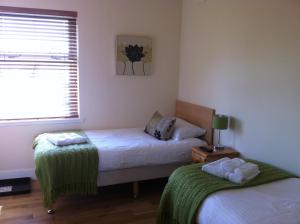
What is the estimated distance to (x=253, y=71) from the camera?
2861 mm

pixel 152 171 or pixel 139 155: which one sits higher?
pixel 139 155

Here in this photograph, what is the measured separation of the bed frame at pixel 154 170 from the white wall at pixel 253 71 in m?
0.14

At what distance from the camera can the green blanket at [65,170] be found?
2865 millimetres

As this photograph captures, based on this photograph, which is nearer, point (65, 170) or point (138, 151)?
point (65, 170)

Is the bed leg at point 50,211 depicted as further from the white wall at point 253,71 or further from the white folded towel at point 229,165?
the white wall at point 253,71

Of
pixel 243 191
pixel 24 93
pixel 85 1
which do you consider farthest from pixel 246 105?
pixel 24 93

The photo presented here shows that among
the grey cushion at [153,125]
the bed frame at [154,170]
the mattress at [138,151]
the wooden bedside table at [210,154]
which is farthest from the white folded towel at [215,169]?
the grey cushion at [153,125]

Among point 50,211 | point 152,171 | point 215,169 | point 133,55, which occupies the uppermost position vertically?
point 133,55

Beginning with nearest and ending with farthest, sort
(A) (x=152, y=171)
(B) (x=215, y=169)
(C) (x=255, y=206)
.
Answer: (C) (x=255, y=206) < (B) (x=215, y=169) < (A) (x=152, y=171)

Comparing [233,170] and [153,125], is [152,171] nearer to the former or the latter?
[153,125]

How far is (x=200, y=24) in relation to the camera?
3748 mm

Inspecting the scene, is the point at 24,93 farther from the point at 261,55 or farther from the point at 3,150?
the point at 261,55

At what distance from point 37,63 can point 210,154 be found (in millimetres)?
2387

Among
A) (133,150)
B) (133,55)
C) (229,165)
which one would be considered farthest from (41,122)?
(229,165)
